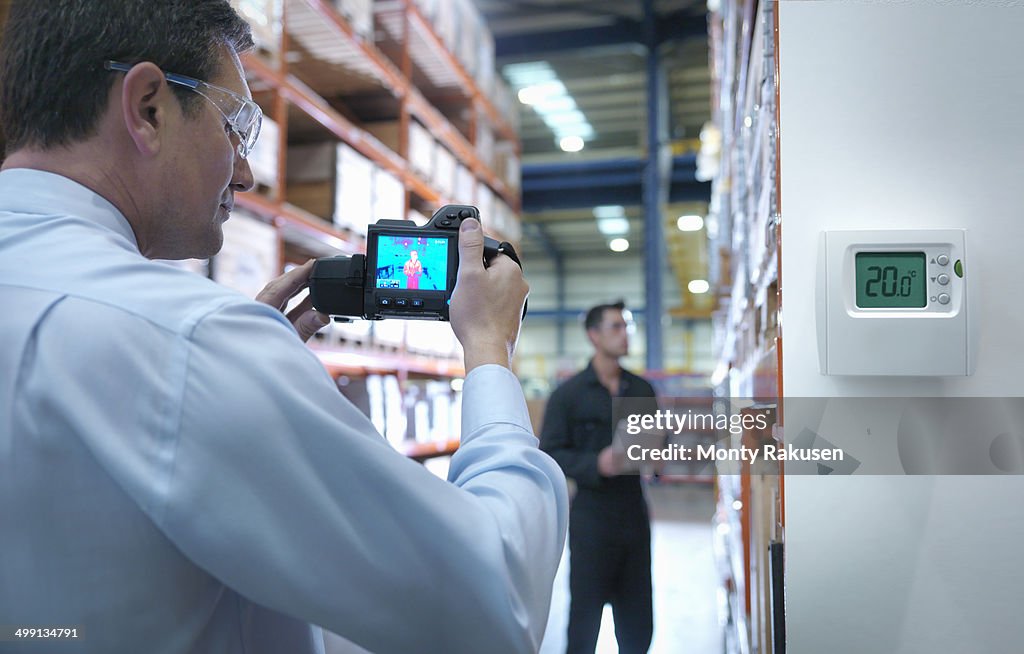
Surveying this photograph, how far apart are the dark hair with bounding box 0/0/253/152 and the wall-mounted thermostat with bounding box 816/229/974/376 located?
35.0 inches

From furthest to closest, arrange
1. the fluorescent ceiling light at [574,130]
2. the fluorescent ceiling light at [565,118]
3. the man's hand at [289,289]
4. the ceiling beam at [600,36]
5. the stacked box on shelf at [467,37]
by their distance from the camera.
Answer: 1. the fluorescent ceiling light at [574,130]
2. the fluorescent ceiling light at [565,118]
3. the ceiling beam at [600,36]
4. the stacked box on shelf at [467,37]
5. the man's hand at [289,289]

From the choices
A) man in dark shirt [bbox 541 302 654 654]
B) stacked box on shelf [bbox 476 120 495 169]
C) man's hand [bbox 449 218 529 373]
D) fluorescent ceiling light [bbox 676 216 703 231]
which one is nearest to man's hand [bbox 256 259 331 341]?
man's hand [bbox 449 218 529 373]

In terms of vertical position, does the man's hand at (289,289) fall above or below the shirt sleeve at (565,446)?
above

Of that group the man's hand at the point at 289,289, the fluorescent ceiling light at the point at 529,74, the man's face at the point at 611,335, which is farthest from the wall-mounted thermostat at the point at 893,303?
the fluorescent ceiling light at the point at 529,74

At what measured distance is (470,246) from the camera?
0.96 m

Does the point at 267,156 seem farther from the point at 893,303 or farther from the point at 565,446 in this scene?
the point at 893,303

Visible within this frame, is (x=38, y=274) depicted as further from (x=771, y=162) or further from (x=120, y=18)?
(x=771, y=162)

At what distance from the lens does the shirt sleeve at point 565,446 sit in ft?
10.9

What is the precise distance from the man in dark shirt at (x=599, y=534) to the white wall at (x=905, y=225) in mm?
2225

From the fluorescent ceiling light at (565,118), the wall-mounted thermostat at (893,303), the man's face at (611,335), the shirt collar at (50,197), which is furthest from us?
the fluorescent ceiling light at (565,118)

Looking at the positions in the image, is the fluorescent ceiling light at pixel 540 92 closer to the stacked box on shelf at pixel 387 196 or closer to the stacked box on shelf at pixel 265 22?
the stacked box on shelf at pixel 387 196

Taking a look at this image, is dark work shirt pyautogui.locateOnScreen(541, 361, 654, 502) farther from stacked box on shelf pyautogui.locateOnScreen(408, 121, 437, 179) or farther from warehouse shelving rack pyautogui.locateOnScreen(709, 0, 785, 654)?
stacked box on shelf pyautogui.locateOnScreen(408, 121, 437, 179)

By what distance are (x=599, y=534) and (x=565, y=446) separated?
0.43m

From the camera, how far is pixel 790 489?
1.09 meters
